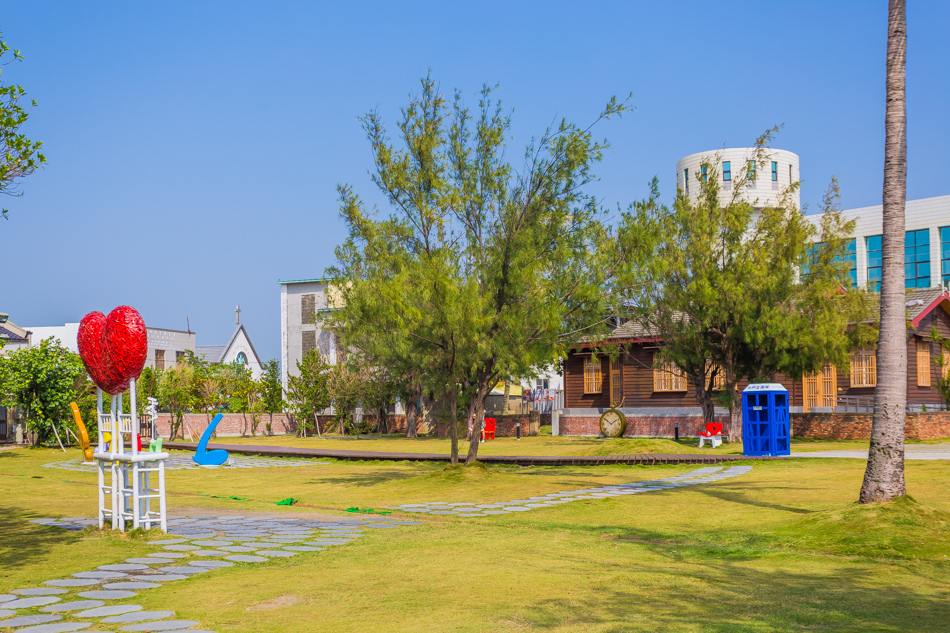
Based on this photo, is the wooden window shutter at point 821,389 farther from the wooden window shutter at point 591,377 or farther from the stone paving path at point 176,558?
the stone paving path at point 176,558

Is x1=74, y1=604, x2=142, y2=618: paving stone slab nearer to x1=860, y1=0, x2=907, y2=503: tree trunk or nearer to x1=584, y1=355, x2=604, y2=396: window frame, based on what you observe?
x1=860, y1=0, x2=907, y2=503: tree trunk

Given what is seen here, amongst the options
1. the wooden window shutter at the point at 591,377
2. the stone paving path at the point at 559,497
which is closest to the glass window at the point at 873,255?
the wooden window shutter at the point at 591,377

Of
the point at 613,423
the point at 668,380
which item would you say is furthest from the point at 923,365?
the point at 613,423

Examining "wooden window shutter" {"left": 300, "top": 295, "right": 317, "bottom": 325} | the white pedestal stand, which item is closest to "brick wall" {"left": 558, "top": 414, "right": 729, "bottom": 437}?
"wooden window shutter" {"left": 300, "top": 295, "right": 317, "bottom": 325}

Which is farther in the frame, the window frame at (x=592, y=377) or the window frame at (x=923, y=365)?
the window frame at (x=592, y=377)

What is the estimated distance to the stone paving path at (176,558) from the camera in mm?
6062

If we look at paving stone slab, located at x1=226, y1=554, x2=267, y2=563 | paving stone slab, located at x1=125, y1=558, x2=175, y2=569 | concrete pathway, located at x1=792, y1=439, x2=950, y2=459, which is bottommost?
concrete pathway, located at x1=792, y1=439, x2=950, y2=459

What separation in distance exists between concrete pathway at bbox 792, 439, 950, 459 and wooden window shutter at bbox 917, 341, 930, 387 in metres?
7.94

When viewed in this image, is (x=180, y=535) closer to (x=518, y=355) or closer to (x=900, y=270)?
(x=518, y=355)

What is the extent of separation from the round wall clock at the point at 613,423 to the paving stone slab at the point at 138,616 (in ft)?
94.0

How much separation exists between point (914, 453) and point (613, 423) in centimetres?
1399

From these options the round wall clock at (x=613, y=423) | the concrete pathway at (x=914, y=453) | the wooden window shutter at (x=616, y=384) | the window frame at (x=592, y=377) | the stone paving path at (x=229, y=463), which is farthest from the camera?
the window frame at (x=592, y=377)

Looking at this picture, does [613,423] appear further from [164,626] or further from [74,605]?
[164,626]

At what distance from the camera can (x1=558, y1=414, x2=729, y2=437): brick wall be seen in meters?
34.6
